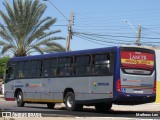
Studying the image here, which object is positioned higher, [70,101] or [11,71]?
[11,71]

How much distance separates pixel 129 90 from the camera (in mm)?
20797

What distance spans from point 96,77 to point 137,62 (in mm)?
2023

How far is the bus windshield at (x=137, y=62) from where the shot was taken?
20791 mm

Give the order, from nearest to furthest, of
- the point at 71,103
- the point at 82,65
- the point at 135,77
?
the point at 135,77
the point at 82,65
the point at 71,103

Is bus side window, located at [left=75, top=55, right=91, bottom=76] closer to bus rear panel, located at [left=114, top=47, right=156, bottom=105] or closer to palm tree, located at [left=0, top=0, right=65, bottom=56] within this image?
bus rear panel, located at [left=114, top=47, right=156, bottom=105]

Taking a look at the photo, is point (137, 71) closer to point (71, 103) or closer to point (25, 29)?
point (71, 103)

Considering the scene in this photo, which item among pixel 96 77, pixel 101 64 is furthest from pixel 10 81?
pixel 101 64

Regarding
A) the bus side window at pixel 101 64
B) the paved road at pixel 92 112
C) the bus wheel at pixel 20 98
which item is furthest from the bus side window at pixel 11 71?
the bus side window at pixel 101 64

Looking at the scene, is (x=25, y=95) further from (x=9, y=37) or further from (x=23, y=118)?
(x=9, y=37)

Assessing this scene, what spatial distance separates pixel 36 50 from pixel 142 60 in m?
23.8

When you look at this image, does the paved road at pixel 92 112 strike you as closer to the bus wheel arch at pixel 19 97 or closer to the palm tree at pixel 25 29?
the bus wheel arch at pixel 19 97

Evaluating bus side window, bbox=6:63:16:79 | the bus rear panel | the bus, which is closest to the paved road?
the bus

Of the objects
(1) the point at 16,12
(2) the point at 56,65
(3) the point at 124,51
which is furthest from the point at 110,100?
(1) the point at 16,12

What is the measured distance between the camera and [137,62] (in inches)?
833
